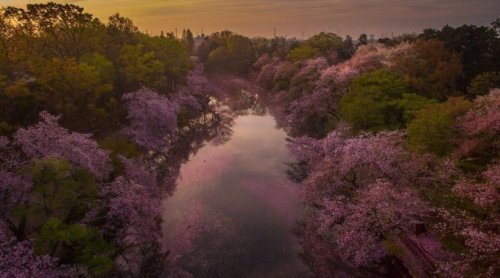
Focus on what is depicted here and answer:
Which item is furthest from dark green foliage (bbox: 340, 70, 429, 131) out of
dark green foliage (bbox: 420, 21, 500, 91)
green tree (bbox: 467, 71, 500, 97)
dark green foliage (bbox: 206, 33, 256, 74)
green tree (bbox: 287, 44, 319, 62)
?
dark green foliage (bbox: 206, 33, 256, 74)

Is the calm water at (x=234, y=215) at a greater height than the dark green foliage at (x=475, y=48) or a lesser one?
lesser

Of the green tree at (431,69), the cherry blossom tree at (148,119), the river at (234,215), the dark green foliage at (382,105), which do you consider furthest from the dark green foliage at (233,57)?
the dark green foliage at (382,105)

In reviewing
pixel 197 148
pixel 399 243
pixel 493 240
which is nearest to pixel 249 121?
pixel 197 148

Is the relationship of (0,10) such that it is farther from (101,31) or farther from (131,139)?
(131,139)

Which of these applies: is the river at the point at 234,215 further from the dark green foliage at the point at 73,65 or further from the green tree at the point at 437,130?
the dark green foliage at the point at 73,65

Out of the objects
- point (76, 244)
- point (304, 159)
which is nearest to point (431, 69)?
point (304, 159)

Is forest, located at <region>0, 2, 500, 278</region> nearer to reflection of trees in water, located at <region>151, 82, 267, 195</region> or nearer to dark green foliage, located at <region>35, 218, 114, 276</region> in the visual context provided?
dark green foliage, located at <region>35, 218, 114, 276</region>
